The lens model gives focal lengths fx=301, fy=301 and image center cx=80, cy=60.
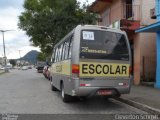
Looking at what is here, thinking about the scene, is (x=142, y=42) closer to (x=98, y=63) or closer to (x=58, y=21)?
(x=98, y=63)

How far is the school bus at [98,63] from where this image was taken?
1001cm

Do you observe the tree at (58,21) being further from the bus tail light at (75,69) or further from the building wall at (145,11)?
the bus tail light at (75,69)

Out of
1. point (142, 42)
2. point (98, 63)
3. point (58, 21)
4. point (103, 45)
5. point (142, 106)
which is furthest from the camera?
point (58, 21)

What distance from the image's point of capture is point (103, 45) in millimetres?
10414

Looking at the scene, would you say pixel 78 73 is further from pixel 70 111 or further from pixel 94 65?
pixel 70 111

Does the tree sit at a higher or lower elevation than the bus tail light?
higher

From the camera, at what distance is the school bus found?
32.8 ft

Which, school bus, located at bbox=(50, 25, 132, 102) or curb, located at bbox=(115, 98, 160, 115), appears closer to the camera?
curb, located at bbox=(115, 98, 160, 115)

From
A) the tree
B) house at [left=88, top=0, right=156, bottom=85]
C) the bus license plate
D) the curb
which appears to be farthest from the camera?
the tree

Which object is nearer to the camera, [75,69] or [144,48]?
[75,69]

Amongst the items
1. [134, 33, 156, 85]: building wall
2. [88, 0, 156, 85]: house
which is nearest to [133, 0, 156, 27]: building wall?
[88, 0, 156, 85]: house

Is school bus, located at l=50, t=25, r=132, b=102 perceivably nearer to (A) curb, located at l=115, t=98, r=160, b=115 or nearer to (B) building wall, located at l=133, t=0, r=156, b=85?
(A) curb, located at l=115, t=98, r=160, b=115

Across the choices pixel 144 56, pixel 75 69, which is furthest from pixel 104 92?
pixel 144 56

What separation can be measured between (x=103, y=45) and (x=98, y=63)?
69cm
